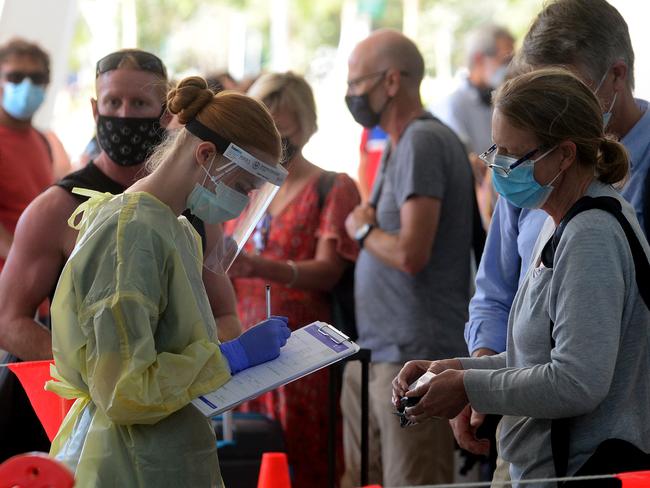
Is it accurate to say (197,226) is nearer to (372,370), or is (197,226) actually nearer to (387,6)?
(372,370)

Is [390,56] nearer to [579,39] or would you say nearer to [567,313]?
[579,39]

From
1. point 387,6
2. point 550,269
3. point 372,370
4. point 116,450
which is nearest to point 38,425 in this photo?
point 116,450

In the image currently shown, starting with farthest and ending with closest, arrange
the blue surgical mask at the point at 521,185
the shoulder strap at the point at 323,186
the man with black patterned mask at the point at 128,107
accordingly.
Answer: the shoulder strap at the point at 323,186 < the man with black patterned mask at the point at 128,107 < the blue surgical mask at the point at 521,185

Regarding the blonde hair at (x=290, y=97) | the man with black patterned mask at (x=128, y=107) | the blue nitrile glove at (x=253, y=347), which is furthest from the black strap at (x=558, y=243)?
the blonde hair at (x=290, y=97)

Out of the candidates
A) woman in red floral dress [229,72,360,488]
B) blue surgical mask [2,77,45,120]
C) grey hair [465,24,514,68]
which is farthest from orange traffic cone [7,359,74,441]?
grey hair [465,24,514,68]

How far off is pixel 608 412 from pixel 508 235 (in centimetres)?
80

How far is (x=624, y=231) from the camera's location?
2.07 metres

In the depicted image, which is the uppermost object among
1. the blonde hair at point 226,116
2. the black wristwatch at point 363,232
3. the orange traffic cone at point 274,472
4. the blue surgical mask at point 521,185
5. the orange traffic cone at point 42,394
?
the blonde hair at point 226,116

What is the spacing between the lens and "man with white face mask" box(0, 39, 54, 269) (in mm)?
4691

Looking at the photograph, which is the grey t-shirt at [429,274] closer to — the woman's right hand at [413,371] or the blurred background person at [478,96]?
the woman's right hand at [413,371]

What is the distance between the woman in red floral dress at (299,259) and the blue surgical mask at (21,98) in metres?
1.22

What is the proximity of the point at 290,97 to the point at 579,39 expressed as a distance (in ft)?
6.13

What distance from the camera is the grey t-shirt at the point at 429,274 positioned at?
4.05 metres

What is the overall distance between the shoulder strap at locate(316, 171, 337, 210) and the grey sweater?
216 cm
